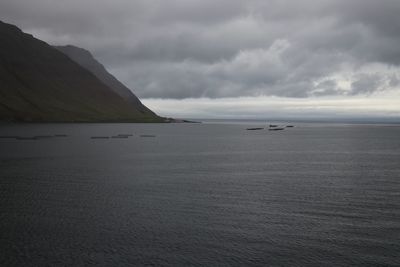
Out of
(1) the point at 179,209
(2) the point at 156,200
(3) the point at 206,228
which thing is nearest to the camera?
(3) the point at 206,228

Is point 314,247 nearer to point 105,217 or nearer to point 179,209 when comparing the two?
point 179,209

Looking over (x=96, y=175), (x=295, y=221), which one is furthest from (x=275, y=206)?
(x=96, y=175)

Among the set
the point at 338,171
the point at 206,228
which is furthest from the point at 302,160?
the point at 206,228

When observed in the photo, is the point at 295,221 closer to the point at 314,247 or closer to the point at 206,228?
the point at 314,247

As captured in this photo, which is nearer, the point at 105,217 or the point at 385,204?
the point at 105,217

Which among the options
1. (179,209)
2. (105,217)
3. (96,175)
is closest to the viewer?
(105,217)

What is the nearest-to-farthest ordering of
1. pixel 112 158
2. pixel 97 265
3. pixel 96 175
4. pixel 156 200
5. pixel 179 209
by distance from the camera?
pixel 97 265
pixel 179 209
pixel 156 200
pixel 96 175
pixel 112 158

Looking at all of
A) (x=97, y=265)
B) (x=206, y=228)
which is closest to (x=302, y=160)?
(x=206, y=228)

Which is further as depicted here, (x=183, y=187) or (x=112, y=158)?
(x=112, y=158)

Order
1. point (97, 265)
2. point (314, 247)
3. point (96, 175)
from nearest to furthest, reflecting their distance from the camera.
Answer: point (97, 265), point (314, 247), point (96, 175)
